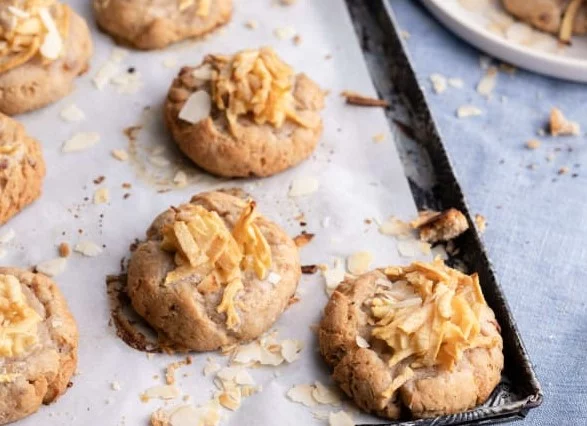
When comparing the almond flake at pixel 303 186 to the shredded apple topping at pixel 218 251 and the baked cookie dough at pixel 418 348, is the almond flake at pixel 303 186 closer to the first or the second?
the shredded apple topping at pixel 218 251

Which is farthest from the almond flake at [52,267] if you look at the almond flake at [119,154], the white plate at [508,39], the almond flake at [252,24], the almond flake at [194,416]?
the white plate at [508,39]

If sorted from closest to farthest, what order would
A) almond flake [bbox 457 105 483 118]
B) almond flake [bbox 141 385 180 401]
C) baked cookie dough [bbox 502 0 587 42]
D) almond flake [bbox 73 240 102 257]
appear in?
almond flake [bbox 141 385 180 401], almond flake [bbox 73 240 102 257], almond flake [bbox 457 105 483 118], baked cookie dough [bbox 502 0 587 42]

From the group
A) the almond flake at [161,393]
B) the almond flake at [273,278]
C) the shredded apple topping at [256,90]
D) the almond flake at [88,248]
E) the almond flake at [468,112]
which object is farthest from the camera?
the almond flake at [468,112]

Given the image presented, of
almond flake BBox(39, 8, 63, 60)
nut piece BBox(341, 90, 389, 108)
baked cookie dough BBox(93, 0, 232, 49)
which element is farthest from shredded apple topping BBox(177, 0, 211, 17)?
nut piece BBox(341, 90, 389, 108)

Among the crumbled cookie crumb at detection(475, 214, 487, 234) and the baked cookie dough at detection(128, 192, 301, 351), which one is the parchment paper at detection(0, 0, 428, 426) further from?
the crumbled cookie crumb at detection(475, 214, 487, 234)

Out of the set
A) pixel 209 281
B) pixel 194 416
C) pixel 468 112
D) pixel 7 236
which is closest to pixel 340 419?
pixel 194 416

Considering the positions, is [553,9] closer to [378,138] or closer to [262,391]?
[378,138]
